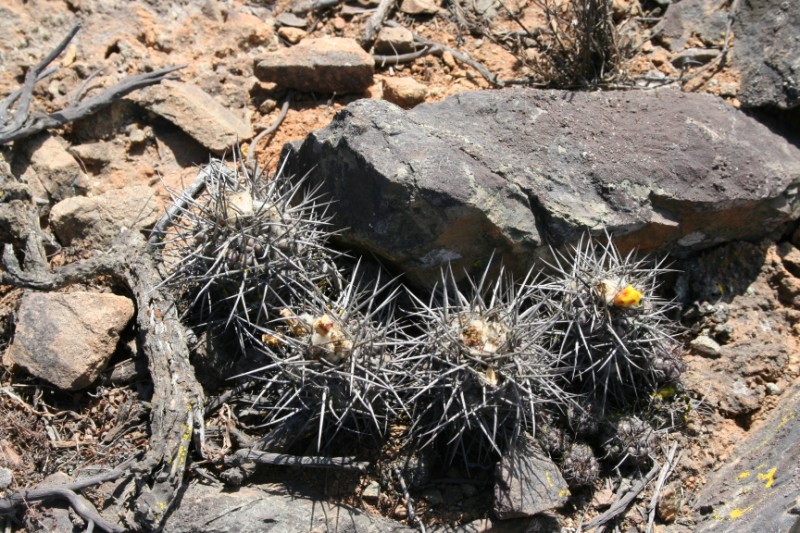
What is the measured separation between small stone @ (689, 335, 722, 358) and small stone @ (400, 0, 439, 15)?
283 cm

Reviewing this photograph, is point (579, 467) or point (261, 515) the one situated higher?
point (579, 467)

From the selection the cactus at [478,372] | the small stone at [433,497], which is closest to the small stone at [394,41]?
the cactus at [478,372]

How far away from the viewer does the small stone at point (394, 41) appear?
5000mm

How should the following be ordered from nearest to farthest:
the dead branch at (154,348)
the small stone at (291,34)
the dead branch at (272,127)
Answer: the dead branch at (154,348), the dead branch at (272,127), the small stone at (291,34)

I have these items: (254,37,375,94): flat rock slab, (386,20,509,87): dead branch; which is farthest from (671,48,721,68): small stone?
(254,37,375,94): flat rock slab

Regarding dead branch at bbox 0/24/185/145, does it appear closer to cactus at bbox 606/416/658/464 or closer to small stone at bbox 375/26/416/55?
small stone at bbox 375/26/416/55

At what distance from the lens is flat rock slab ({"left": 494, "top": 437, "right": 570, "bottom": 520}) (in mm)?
3152

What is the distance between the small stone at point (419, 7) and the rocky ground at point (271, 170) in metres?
0.01

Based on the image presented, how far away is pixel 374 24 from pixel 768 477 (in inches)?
140

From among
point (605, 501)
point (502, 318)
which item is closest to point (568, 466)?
point (605, 501)

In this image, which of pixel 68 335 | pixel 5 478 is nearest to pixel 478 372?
pixel 68 335

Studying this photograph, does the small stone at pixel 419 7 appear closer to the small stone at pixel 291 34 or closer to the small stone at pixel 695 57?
the small stone at pixel 291 34

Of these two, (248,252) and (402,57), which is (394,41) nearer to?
(402,57)

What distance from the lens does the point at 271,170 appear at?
4.41 metres
